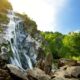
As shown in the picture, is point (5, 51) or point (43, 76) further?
point (5, 51)

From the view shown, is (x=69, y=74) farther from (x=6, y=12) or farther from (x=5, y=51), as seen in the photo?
(x=6, y=12)

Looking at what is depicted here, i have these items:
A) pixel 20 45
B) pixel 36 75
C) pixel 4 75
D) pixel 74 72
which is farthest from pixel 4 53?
pixel 74 72

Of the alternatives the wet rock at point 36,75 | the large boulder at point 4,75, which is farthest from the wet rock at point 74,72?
the large boulder at point 4,75

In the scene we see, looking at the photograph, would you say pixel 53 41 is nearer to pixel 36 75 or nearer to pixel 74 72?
pixel 74 72

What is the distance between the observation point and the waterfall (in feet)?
217

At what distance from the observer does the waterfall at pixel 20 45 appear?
66.2m

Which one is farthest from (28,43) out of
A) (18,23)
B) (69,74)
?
(69,74)

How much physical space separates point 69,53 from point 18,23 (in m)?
40.5

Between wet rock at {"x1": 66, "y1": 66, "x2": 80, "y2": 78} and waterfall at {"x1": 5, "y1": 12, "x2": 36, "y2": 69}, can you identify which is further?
waterfall at {"x1": 5, "y1": 12, "x2": 36, "y2": 69}

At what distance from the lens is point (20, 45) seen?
7319 centimetres

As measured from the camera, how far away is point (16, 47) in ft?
227

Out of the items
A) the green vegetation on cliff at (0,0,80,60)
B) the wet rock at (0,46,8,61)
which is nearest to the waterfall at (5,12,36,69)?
the wet rock at (0,46,8,61)

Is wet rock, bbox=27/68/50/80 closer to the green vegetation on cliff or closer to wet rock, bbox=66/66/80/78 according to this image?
wet rock, bbox=66/66/80/78

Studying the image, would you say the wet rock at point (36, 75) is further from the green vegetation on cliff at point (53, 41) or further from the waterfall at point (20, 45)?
the green vegetation on cliff at point (53, 41)
